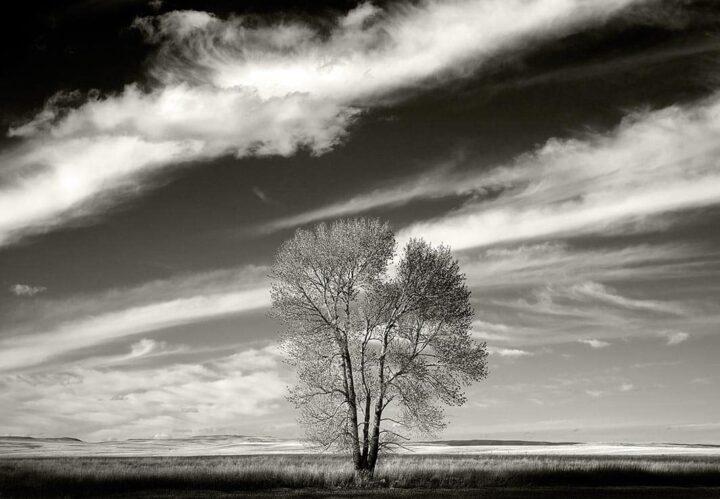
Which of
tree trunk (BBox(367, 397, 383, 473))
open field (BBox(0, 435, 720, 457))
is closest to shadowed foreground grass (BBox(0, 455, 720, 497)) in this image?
tree trunk (BBox(367, 397, 383, 473))

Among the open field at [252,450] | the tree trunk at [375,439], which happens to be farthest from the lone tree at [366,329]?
the open field at [252,450]

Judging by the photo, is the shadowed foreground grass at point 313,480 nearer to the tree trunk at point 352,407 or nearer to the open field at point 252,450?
the tree trunk at point 352,407

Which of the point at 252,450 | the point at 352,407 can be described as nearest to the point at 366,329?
the point at 352,407

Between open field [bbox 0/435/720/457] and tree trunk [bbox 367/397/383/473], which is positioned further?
open field [bbox 0/435/720/457]

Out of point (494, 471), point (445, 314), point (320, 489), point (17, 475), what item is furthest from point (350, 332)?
point (17, 475)

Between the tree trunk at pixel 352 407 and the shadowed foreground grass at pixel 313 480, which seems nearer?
the shadowed foreground grass at pixel 313 480

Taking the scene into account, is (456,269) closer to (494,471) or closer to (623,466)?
(494,471)

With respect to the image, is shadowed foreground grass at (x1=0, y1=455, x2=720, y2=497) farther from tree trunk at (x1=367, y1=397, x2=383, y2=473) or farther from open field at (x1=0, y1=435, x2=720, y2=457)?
open field at (x1=0, y1=435, x2=720, y2=457)

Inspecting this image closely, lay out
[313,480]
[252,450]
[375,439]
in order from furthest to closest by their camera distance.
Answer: [252,450] < [375,439] < [313,480]

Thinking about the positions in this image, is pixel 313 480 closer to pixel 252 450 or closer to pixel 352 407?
pixel 352 407

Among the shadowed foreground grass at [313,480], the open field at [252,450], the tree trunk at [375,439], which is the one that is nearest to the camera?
the shadowed foreground grass at [313,480]

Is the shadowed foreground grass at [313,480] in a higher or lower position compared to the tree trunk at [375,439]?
lower

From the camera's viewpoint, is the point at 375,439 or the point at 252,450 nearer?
the point at 375,439

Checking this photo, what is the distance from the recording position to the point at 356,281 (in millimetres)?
41812
